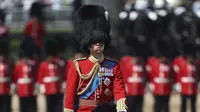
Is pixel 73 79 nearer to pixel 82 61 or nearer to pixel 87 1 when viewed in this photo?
pixel 82 61

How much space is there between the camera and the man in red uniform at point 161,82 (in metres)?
12.1

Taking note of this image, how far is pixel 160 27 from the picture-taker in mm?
13625

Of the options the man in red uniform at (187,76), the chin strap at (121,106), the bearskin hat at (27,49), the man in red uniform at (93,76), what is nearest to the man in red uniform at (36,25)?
the bearskin hat at (27,49)

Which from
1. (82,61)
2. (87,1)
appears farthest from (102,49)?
(87,1)

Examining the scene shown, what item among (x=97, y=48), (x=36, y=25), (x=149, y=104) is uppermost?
(x=36, y=25)

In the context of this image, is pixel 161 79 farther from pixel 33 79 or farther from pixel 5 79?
pixel 5 79

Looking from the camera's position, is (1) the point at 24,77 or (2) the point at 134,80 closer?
(1) the point at 24,77

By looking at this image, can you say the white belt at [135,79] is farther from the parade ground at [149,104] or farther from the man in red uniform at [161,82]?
the parade ground at [149,104]

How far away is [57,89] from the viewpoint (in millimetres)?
12016

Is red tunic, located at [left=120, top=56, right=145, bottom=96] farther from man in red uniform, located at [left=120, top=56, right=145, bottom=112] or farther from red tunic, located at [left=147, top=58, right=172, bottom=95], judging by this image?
red tunic, located at [left=147, top=58, right=172, bottom=95]

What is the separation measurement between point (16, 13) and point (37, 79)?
22.2ft

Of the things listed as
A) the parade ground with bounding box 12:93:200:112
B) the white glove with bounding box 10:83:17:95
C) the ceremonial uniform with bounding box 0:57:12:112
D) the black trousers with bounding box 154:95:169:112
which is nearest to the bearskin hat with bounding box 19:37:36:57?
the ceremonial uniform with bounding box 0:57:12:112

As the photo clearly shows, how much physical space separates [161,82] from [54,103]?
1.39 meters

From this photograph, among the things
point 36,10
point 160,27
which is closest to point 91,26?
point 160,27
